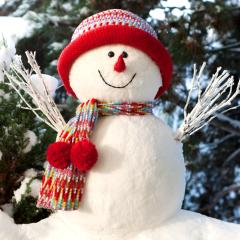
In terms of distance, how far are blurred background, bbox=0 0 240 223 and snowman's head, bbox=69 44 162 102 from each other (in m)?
0.22

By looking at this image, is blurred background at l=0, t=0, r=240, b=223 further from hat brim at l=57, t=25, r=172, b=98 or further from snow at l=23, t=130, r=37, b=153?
hat brim at l=57, t=25, r=172, b=98

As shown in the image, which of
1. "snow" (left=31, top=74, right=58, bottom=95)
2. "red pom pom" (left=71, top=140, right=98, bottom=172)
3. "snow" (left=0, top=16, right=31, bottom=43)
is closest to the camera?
"red pom pom" (left=71, top=140, right=98, bottom=172)

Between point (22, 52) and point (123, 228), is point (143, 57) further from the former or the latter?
point (22, 52)

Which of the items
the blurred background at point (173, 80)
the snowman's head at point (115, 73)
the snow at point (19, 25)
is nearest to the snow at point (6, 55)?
the blurred background at point (173, 80)

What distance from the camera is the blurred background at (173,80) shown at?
2.52 ft

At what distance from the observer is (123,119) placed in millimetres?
594

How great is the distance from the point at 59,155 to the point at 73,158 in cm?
2

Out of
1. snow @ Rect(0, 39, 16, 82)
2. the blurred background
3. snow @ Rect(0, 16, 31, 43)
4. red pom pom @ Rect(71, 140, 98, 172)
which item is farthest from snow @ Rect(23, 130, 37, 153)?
snow @ Rect(0, 16, 31, 43)

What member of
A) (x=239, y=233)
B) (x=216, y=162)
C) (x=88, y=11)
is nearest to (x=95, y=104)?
(x=239, y=233)

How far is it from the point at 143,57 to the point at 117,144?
0.14 metres

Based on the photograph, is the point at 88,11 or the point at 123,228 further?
the point at 88,11

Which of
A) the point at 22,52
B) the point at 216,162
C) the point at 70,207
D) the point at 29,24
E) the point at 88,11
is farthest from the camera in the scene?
the point at 216,162

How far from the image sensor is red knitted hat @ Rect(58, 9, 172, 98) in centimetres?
58

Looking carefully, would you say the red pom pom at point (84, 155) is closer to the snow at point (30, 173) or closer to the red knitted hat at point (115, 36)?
the red knitted hat at point (115, 36)
